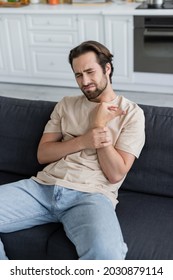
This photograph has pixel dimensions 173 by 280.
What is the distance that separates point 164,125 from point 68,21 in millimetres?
2554

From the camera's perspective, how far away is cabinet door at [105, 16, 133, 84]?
385cm

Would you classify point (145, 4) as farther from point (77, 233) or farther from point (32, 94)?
point (77, 233)

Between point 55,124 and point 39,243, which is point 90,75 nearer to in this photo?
point 55,124

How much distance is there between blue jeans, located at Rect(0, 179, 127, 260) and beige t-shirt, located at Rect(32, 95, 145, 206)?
0.15 ft

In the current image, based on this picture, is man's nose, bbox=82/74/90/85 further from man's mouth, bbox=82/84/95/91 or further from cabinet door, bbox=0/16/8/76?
cabinet door, bbox=0/16/8/76

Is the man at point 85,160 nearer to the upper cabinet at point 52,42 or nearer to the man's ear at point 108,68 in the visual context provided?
the man's ear at point 108,68

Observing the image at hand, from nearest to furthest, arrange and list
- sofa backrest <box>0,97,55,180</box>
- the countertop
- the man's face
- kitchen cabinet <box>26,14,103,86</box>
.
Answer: the man's face < sofa backrest <box>0,97,55,180</box> < the countertop < kitchen cabinet <box>26,14,103,86</box>

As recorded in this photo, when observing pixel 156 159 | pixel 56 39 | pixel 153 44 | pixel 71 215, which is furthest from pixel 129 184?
pixel 56 39

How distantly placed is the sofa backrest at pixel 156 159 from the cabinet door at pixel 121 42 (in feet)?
7.15

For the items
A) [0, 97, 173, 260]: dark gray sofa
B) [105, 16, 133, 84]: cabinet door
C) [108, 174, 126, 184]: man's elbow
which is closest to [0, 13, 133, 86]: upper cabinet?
[105, 16, 133, 84]: cabinet door

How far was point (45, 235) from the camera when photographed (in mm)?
1631

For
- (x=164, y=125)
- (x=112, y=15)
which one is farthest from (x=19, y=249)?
(x=112, y=15)
